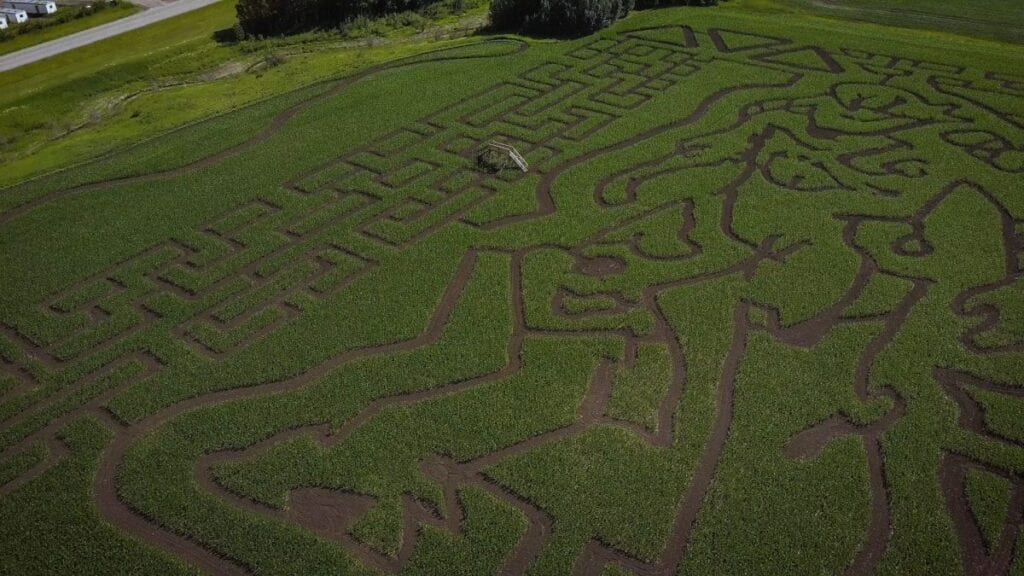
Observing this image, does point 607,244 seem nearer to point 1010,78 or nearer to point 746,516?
point 746,516

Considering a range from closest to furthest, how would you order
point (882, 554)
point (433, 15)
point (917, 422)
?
point (882, 554)
point (917, 422)
point (433, 15)

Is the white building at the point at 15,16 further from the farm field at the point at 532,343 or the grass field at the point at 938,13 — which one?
the grass field at the point at 938,13

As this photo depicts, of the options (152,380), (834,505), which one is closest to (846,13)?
(834,505)

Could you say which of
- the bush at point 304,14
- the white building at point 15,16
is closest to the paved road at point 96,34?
the white building at point 15,16

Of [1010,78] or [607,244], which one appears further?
[1010,78]

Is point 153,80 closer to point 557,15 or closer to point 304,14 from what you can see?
point 304,14

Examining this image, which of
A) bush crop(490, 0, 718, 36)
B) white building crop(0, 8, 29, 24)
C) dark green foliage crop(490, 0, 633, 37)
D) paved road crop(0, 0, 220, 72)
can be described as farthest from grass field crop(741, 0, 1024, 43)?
white building crop(0, 8, 29, 24)
